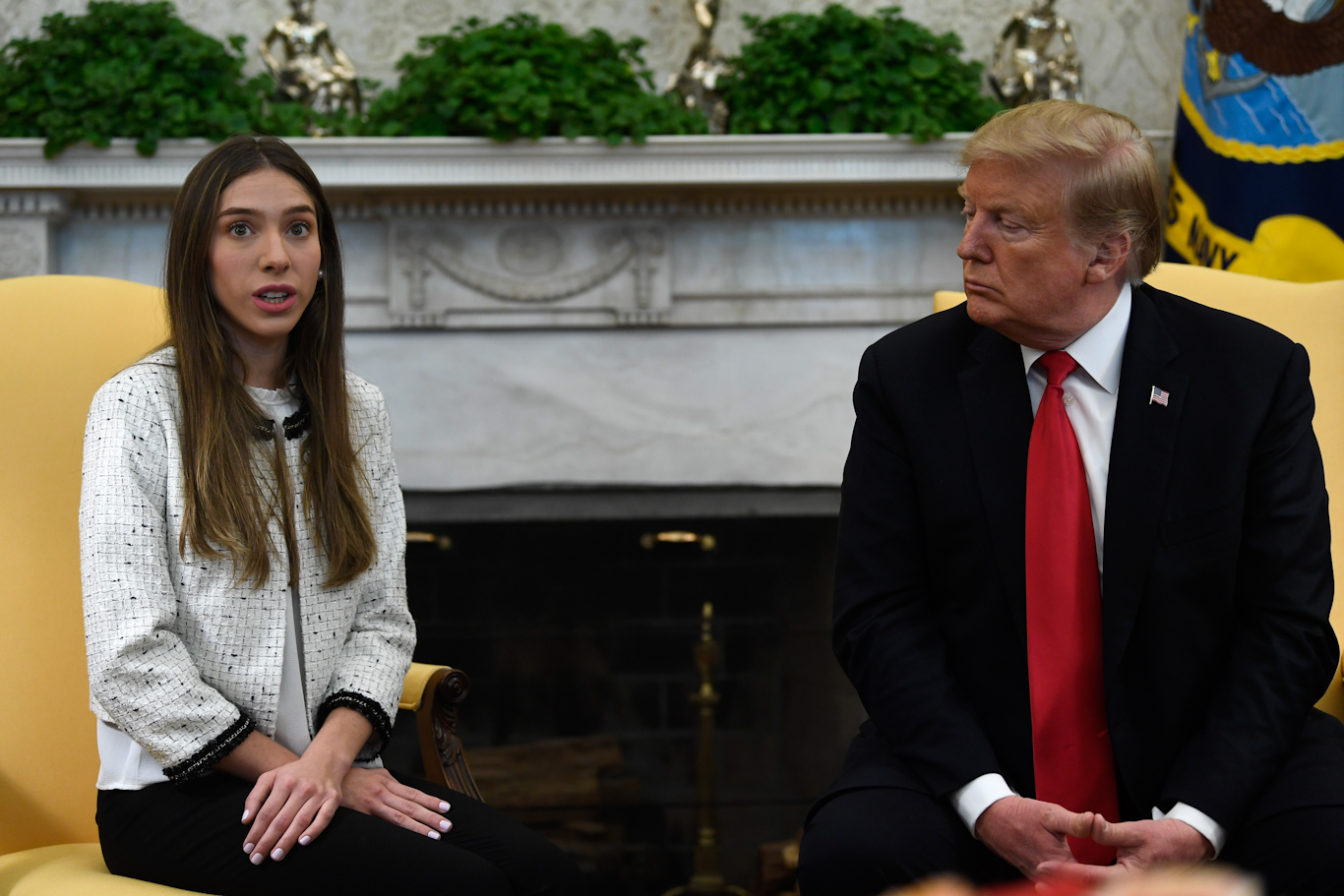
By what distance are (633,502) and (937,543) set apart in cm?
171

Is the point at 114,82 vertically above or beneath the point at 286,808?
above

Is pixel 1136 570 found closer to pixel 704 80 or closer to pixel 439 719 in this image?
pixel 439 719

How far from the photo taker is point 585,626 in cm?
288

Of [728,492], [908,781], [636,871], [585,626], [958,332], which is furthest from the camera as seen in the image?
[728,492]

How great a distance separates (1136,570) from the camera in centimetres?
128

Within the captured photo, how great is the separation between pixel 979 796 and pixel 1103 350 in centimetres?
51

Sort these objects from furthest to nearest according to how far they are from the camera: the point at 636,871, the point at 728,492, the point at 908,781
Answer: the point at 728,492 → the point at 636,871 → the point at 908,781

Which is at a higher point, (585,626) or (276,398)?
(276,398)

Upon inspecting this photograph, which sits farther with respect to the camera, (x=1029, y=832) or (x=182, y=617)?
(x=182, y=617)

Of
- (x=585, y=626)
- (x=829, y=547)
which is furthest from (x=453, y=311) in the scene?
(x=829, y=547)

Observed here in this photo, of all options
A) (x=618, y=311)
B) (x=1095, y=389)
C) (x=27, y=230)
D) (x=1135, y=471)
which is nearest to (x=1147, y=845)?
(x=1135, y=471)

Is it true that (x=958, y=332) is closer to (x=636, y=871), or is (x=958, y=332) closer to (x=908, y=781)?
(x=908, y=781)

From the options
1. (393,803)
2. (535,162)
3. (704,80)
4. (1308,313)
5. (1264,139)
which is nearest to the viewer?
(393,803)

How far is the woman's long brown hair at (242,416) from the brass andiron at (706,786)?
51.8 inches
